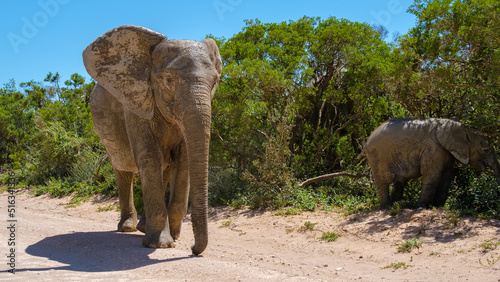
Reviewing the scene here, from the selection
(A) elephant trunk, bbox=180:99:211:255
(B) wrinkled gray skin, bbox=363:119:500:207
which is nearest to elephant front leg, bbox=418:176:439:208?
(B) wrinkled gray skin, bbox=363:119:500:207

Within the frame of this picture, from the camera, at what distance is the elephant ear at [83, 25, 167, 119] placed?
6961mm

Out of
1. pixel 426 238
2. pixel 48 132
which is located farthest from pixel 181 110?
pixel 48 132

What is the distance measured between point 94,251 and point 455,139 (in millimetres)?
6684

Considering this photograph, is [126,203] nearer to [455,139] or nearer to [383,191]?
[383,191]

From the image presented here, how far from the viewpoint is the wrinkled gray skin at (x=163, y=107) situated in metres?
6.22

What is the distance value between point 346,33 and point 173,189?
6.84 meters

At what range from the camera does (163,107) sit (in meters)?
6.76

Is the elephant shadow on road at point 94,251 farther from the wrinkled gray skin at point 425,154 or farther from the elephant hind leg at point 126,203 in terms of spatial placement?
the wrinkled gray skin at point 425,154

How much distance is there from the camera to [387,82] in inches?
416

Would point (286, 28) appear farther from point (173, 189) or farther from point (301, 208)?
point (173, 189)

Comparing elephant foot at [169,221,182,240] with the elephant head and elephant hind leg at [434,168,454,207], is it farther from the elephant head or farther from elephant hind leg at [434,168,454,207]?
the elephant head

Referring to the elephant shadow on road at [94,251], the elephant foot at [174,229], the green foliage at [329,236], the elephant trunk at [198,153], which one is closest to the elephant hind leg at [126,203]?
the elephant shadow on road at [94,251]

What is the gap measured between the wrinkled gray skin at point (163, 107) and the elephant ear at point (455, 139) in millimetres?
4563

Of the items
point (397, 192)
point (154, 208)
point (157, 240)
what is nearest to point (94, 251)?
point (157, 240)
